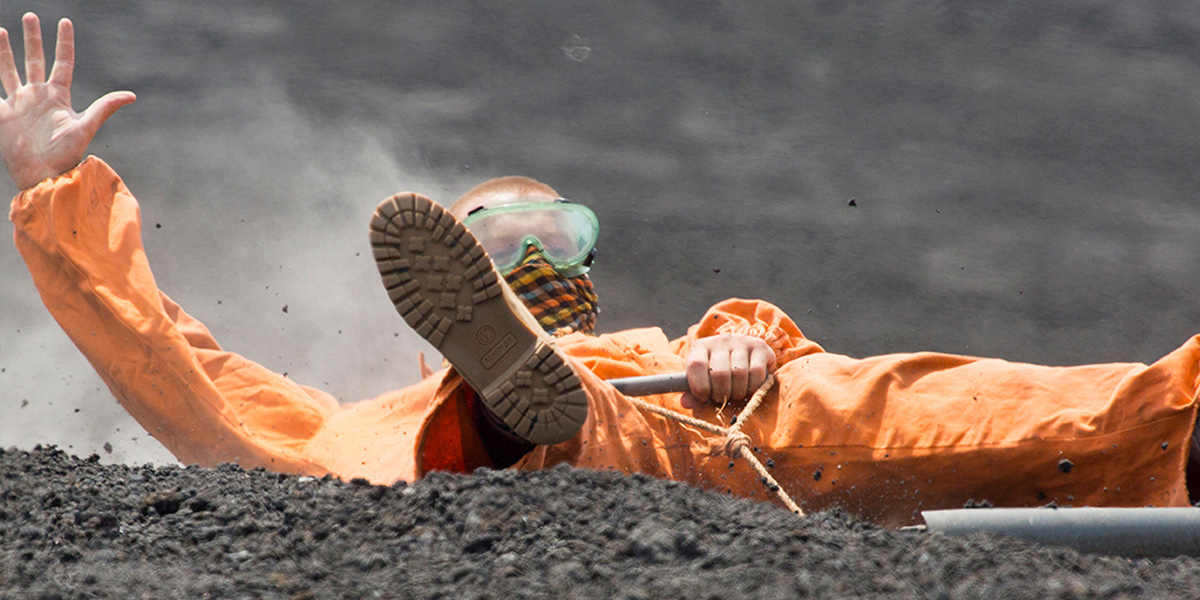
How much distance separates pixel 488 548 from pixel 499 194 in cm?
125

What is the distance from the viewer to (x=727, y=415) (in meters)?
1.44

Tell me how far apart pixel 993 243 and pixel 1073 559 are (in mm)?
2028

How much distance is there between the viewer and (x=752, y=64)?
9.41 feet

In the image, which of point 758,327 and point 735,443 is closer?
point 735,443

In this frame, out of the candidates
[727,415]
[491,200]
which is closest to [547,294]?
[491,200]

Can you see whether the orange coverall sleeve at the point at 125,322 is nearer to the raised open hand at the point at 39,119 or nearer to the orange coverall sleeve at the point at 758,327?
the raised open hand at the point at 39,119

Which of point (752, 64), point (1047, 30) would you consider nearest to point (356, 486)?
point (752, 64)

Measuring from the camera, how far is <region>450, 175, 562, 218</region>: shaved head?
211 centimetres

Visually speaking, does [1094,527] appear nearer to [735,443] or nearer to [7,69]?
[735,443]

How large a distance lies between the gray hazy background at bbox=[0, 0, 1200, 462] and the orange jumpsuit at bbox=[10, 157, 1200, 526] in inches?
40.0

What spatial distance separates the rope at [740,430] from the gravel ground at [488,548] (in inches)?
8.7

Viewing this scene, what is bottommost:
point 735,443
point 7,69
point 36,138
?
point 735,443

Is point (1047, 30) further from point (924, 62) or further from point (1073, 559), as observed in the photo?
point (1073, 559)

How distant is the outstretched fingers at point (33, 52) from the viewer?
1.76 meters
